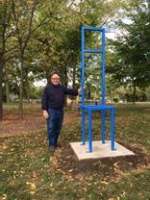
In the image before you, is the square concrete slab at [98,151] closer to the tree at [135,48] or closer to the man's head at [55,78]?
the man's head at [55,78]

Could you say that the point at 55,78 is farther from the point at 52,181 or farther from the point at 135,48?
the point at 135,48

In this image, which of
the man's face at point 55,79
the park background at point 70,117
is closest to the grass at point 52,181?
the park background at point 70,117

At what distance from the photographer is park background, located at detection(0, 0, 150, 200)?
540 cm

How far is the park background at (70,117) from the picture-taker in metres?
5.40

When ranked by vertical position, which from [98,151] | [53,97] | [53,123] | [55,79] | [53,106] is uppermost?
[55,79]

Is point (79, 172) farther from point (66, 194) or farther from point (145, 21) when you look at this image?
point (145, 21)

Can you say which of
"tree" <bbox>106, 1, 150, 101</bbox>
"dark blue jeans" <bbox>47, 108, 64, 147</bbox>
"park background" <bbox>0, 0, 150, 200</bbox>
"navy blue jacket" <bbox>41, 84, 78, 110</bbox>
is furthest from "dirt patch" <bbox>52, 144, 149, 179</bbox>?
"tree" <bbox>106, 1, 150, 101</bbox>

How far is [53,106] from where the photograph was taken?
7.55 meters

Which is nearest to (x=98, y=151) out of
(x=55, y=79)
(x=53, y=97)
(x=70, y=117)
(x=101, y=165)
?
(x=101, y=165)

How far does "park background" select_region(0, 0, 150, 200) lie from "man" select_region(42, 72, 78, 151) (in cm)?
49

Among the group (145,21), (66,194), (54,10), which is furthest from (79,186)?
(145,21)

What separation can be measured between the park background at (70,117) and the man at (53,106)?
0.49 m

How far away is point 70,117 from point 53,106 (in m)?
7.10

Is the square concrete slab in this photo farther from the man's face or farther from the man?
the man's face
